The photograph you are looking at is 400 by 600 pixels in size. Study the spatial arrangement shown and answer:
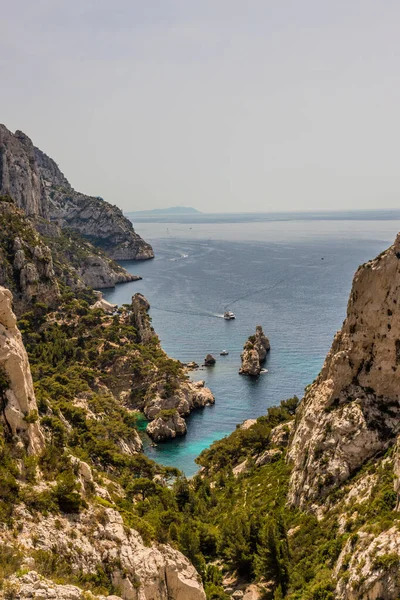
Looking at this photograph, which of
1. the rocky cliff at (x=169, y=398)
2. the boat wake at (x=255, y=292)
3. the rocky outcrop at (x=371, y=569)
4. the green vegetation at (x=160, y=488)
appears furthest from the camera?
the boat wake at (x=255, y=292)

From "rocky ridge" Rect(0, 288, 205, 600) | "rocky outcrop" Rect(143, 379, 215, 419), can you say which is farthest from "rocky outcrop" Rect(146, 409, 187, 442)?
"rocky ridge" Rect(0, 288, 205, 600)

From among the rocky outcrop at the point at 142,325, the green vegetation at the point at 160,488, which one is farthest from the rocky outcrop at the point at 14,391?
the rocky outcrop at the point at 142,325

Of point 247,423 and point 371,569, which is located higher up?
point 371,569

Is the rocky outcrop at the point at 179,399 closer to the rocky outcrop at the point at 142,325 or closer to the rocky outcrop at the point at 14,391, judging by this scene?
the rocky outcrop at the point at 142,325

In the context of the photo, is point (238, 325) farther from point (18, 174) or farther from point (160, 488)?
point (18, 174)

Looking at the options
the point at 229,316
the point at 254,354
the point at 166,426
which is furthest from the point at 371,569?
the point at 229,316

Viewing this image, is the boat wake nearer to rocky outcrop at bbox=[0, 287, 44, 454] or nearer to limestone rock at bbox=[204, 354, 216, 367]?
limestone rock at bbox=[204, 354, 216, 367]
